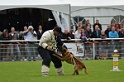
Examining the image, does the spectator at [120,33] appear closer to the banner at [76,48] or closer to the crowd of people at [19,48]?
the banner at [76,48]

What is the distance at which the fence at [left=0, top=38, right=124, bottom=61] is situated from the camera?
26703mm

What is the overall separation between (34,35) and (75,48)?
2.38 meters

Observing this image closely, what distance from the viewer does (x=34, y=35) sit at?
27.2 m

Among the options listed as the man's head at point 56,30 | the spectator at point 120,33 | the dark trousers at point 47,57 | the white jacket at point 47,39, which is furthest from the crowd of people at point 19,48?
the man's head at point 56,30

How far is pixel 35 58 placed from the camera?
2677 cm

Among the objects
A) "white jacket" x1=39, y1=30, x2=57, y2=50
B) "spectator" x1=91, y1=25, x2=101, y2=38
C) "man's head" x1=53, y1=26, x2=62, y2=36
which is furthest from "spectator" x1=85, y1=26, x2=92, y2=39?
"man's head" x1=53, y1=26, x2=62, y2=36

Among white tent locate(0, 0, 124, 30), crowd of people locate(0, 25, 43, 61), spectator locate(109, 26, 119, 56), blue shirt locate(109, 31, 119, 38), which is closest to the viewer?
crowd of people locate(0, 25, 43, 61)

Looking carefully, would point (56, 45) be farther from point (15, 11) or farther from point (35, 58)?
point (15, 11)

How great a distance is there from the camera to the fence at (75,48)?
87.6ft

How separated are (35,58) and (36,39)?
120 cm

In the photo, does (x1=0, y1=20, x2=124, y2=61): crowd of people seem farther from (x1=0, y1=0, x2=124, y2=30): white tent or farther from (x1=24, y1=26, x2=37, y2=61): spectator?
(x1=0, y1=0, x2=124, y2=30): white tent
